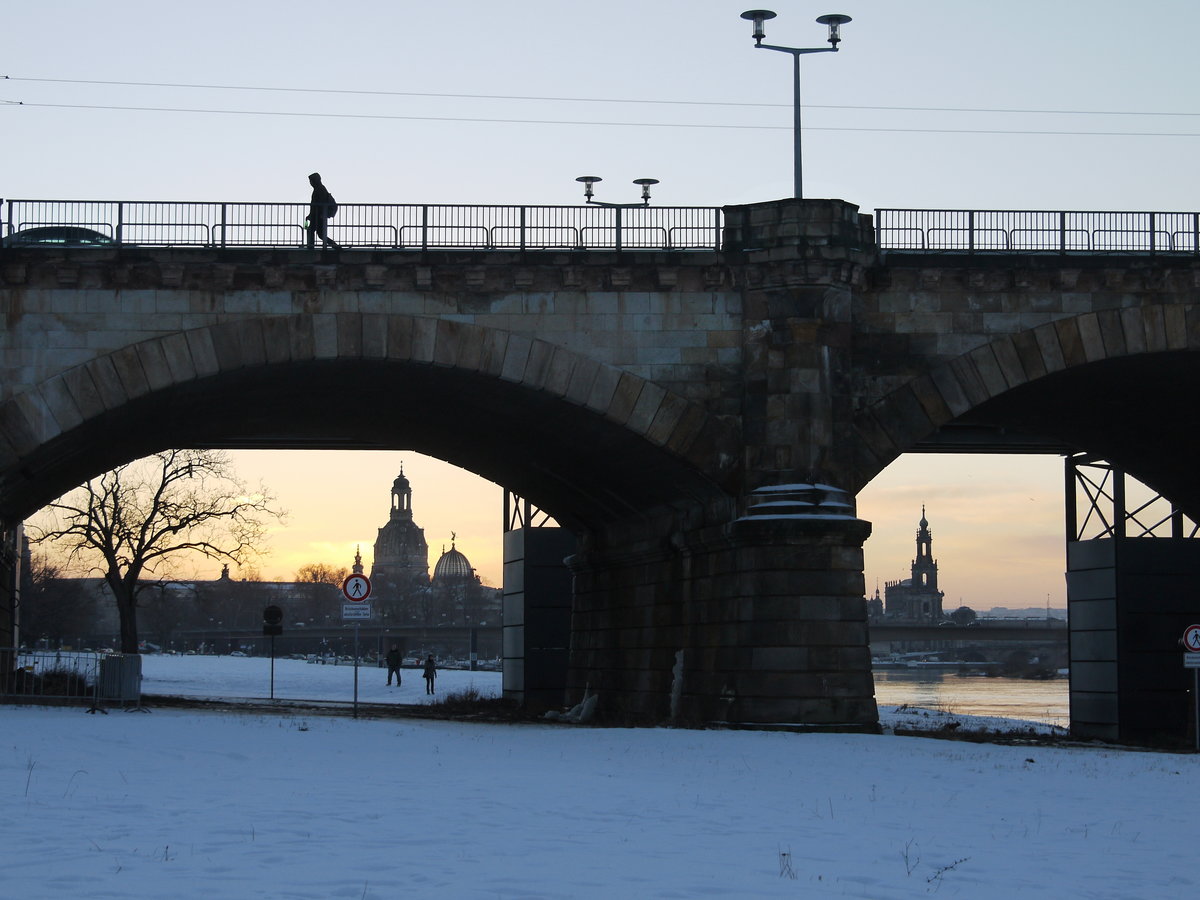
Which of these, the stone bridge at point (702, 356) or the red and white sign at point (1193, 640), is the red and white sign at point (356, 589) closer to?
the stone bridge at point (702, 356)

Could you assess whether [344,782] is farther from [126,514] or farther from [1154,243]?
[126,514]

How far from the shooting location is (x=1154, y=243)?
1144 inches

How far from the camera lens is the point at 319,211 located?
2770 cm

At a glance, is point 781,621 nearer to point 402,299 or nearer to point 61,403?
point 402,299

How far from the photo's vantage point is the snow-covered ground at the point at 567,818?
10258 mm

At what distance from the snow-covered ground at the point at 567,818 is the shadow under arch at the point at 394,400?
6012mm

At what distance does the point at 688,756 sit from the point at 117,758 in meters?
6.93

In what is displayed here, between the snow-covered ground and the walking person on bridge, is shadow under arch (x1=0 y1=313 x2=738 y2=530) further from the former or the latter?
the snow-covered ground

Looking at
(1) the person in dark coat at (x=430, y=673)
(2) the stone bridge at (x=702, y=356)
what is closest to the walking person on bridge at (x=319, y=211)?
(2) the stone bridge at (x=702, y=356)

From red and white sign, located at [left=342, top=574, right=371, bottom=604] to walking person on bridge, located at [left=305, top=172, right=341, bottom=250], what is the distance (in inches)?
251

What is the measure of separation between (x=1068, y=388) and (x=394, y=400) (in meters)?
13.1

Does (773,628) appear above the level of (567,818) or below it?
above

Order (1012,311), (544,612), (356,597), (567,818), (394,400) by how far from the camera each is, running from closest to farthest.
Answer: (567,818)
(1012,311)
(356,597)
(394,400)
(544,612)

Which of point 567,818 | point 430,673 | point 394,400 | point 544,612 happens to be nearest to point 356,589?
point 394,400
